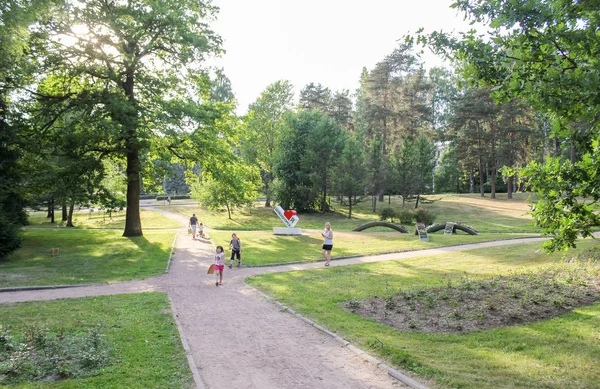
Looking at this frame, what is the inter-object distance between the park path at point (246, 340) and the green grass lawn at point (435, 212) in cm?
2131

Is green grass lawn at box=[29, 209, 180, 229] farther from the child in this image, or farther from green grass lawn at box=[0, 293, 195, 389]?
green grass lawn at box=[0, 293, 195, 389]

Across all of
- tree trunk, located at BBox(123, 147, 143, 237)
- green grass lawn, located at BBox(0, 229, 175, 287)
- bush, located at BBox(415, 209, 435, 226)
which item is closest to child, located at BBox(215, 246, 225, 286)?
green grass lawn, located at BBox(0, 229, 175, 287)

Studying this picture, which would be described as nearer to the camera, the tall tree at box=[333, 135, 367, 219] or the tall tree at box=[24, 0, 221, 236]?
the tall tree at box=[24, 0, 221, 236]

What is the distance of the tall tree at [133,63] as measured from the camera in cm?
2088

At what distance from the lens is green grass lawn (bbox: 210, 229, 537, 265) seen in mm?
19406

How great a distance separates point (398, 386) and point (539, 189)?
409 centimetres

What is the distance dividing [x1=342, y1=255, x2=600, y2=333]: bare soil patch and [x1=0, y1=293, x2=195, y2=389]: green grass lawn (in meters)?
4.41

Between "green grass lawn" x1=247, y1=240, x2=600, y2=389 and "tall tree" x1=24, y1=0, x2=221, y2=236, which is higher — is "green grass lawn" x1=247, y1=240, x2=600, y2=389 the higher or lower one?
the lower one

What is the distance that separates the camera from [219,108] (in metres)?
26.5

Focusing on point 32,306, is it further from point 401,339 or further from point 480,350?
point 480,350

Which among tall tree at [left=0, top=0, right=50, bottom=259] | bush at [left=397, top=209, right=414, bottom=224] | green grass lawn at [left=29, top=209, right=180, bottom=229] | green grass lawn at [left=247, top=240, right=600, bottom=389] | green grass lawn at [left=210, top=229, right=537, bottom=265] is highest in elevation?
tall tree at [left=0, top=0, right=50, bottom=259]

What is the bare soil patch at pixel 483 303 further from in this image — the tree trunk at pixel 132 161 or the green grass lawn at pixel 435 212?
the green grass lawn at pixel 435 212

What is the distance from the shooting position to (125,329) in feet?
27.0

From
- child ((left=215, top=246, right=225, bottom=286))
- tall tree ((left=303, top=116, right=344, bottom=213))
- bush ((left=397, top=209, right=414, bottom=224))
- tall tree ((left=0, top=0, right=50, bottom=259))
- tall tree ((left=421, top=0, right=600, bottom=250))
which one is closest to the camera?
tall tree ((left=421, top=0, right=600, bottom=250))
